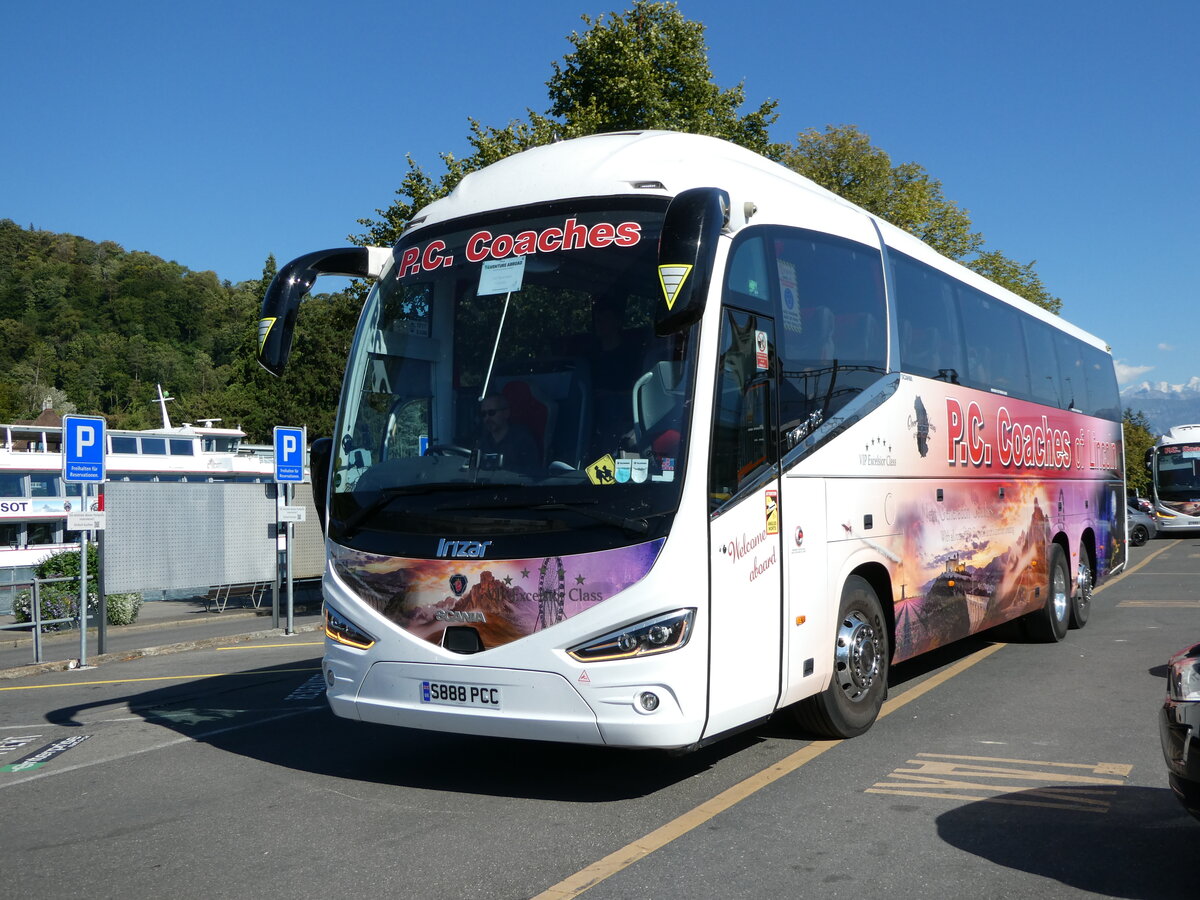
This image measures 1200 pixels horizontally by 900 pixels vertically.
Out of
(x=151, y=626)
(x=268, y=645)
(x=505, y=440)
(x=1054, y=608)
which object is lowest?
(x=151, y=626)

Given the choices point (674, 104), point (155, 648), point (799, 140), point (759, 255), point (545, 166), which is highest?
point (799, 140)

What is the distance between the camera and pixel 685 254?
5438 mm

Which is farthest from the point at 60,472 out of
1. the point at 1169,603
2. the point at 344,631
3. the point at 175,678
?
the point at 344,631

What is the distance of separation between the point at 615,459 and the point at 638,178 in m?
1.65

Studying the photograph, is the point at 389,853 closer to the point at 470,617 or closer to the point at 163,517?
the point at 470,617

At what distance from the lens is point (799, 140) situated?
137 ft

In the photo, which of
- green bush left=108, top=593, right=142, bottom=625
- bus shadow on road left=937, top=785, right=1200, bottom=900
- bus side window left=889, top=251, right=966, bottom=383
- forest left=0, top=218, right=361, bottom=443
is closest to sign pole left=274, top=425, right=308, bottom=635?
green bush left=108, top=593, right=142, bottom=625

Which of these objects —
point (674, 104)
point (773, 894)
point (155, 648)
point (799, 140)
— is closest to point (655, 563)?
point (773, 894)

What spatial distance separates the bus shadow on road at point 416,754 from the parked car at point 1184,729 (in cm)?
277

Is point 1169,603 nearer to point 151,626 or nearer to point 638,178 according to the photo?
point 638,178

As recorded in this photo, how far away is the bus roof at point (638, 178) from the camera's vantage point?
6.47 m

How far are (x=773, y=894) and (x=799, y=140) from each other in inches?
1567

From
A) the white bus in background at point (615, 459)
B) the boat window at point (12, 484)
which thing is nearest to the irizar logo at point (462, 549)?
the white bus in background at point (615, 459)

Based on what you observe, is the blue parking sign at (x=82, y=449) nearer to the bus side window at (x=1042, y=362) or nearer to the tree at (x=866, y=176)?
the bus side window at (x=1042, y=362)
